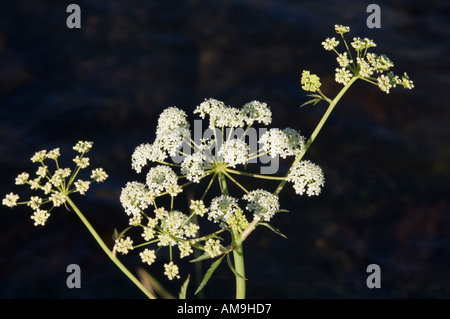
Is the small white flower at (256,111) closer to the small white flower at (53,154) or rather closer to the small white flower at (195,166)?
the small white flower at (195,166)

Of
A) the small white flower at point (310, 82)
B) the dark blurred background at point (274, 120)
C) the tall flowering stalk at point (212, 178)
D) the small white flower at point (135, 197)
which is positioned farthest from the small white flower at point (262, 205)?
the dark blurred background at point (274, 120)

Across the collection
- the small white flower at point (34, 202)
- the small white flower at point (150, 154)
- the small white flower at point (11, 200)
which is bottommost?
the small white flower at point (34, 202)

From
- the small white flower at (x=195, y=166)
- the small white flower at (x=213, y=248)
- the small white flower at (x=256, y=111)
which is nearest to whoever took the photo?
Answer: the small white flower at (x=213, y=248)

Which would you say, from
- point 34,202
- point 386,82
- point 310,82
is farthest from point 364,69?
point 34,202

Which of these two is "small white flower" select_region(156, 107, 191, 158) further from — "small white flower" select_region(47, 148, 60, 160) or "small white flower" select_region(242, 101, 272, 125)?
"small white flower" select_region(47, 148, 60, 160)

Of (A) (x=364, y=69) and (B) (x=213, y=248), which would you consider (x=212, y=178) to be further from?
(A) (x=364, y=69)

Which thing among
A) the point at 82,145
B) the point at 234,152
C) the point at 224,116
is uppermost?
the point at 224,116

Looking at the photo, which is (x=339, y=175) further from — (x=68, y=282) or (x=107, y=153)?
(x=68, y=282)

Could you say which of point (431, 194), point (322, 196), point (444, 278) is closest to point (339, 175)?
point (322, 196)
